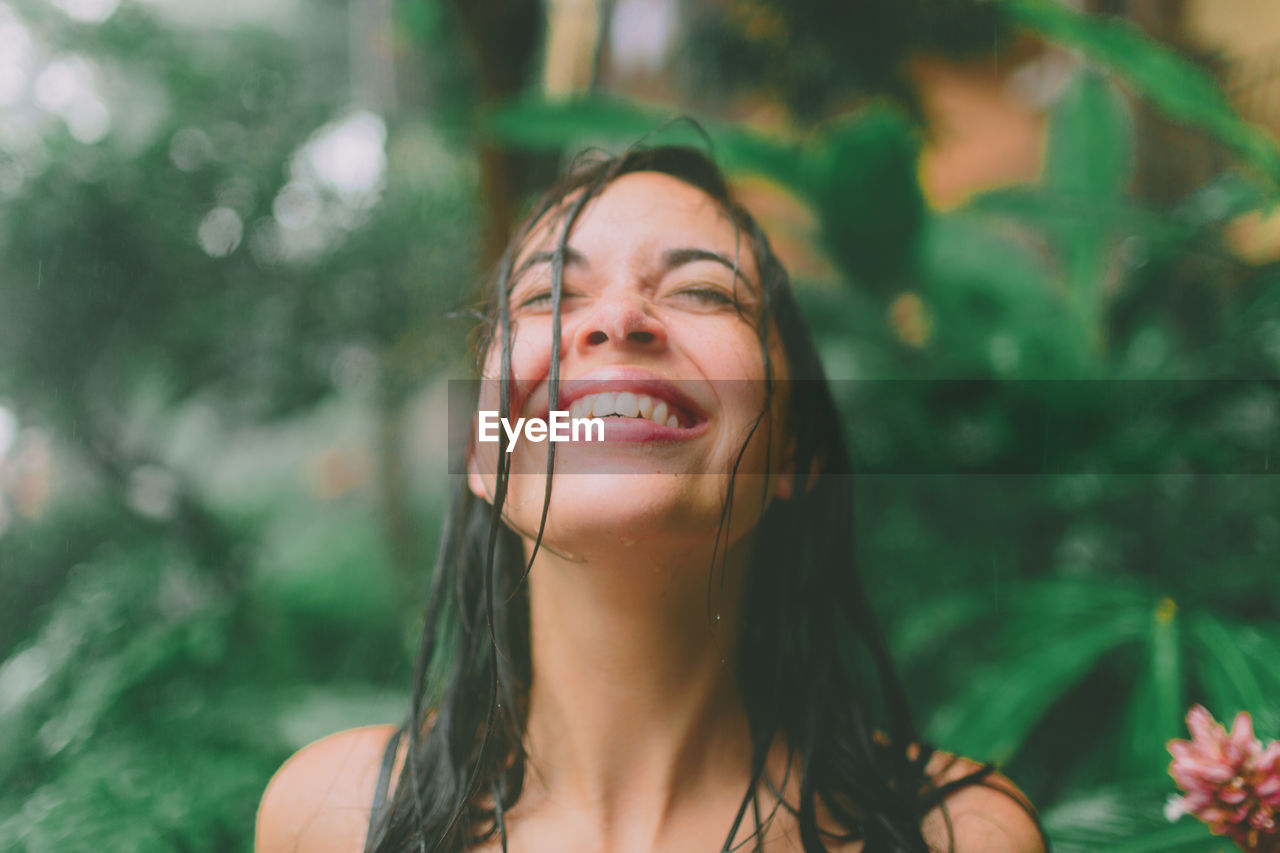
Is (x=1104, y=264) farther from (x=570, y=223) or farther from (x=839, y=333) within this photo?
(x=570, y=223)

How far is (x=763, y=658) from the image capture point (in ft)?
2.62

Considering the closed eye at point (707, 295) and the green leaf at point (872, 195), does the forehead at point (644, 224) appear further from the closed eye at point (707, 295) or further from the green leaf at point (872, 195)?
the green leaf at point (872, 195)

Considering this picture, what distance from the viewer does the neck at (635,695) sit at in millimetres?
688

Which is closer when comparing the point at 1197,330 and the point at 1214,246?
the point at 1214,246

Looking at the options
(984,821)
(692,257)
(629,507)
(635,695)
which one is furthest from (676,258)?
(984,821)

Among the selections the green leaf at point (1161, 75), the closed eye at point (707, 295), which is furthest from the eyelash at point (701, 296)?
the green leaf at point (1161, 75)

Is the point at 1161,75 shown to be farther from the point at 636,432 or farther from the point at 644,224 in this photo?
the point at 636,432

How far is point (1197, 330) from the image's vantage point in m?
1.41

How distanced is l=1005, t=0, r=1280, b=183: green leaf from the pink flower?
2.87ft

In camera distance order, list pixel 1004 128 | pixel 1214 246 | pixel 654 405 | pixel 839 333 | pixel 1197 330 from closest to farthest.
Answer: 1. pixel 654 405
2. pixel 1214 246
3. pixel 1197 330
4. pixel 839 333
5. pixel 1004 128

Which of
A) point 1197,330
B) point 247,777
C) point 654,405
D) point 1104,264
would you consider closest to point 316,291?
point 247,777

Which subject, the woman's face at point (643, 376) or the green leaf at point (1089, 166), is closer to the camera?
the woman's face at point (643, 376)

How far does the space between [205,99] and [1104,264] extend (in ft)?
6.12

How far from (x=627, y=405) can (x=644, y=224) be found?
19cm
